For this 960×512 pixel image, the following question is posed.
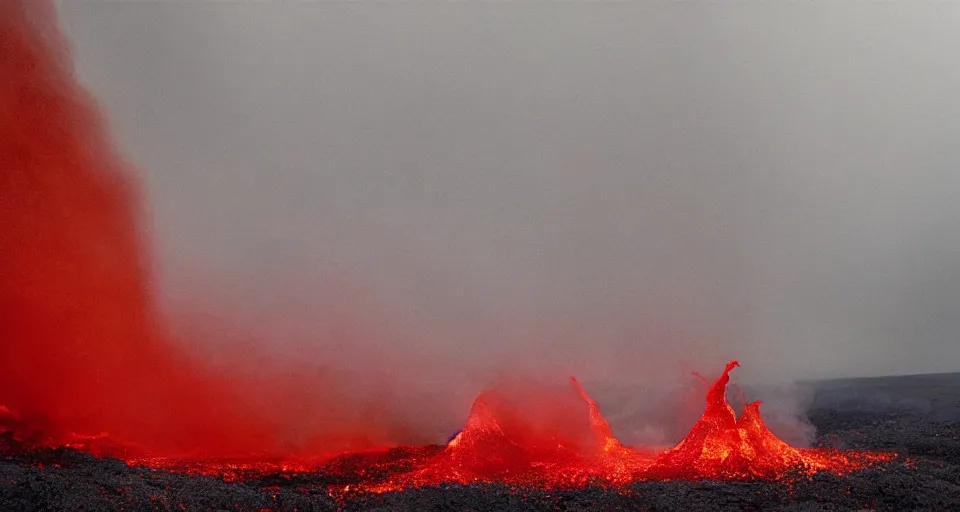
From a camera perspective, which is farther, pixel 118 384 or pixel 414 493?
pixel 118 384

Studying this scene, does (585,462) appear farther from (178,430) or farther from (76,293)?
(76,293)

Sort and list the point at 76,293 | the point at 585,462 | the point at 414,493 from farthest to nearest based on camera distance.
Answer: the point at 76,293 → the point at 585,462 → the point at 414,493

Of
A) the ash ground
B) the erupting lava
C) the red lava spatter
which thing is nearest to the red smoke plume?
the erupting lava

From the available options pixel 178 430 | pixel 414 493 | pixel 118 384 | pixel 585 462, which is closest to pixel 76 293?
pixel 118 384

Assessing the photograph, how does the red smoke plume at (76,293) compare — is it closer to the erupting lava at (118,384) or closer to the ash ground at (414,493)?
the erupting lava at (118,384)

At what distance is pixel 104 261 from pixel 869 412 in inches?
652

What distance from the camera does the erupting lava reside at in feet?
31.2

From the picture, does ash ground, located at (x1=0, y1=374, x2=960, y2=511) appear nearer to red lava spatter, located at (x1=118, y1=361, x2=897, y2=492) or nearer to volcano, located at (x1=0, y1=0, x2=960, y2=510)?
volcano, located at (x1=0, y1=0, x2=960, y2=510)

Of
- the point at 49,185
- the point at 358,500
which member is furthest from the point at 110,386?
the point at 358,500

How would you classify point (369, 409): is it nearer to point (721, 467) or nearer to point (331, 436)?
point (331, 436)

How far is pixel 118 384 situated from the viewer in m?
11.7

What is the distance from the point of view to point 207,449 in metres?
11.9

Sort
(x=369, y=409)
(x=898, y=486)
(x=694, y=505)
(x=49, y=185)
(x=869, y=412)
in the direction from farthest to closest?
(x=869, y=412) → (x=369, y=409) → (x=49, y=185) → (x=898, y=486) → (x=694, y=505)

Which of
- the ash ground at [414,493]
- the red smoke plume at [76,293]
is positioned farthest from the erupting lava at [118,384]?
the ash ground at [414,493]
